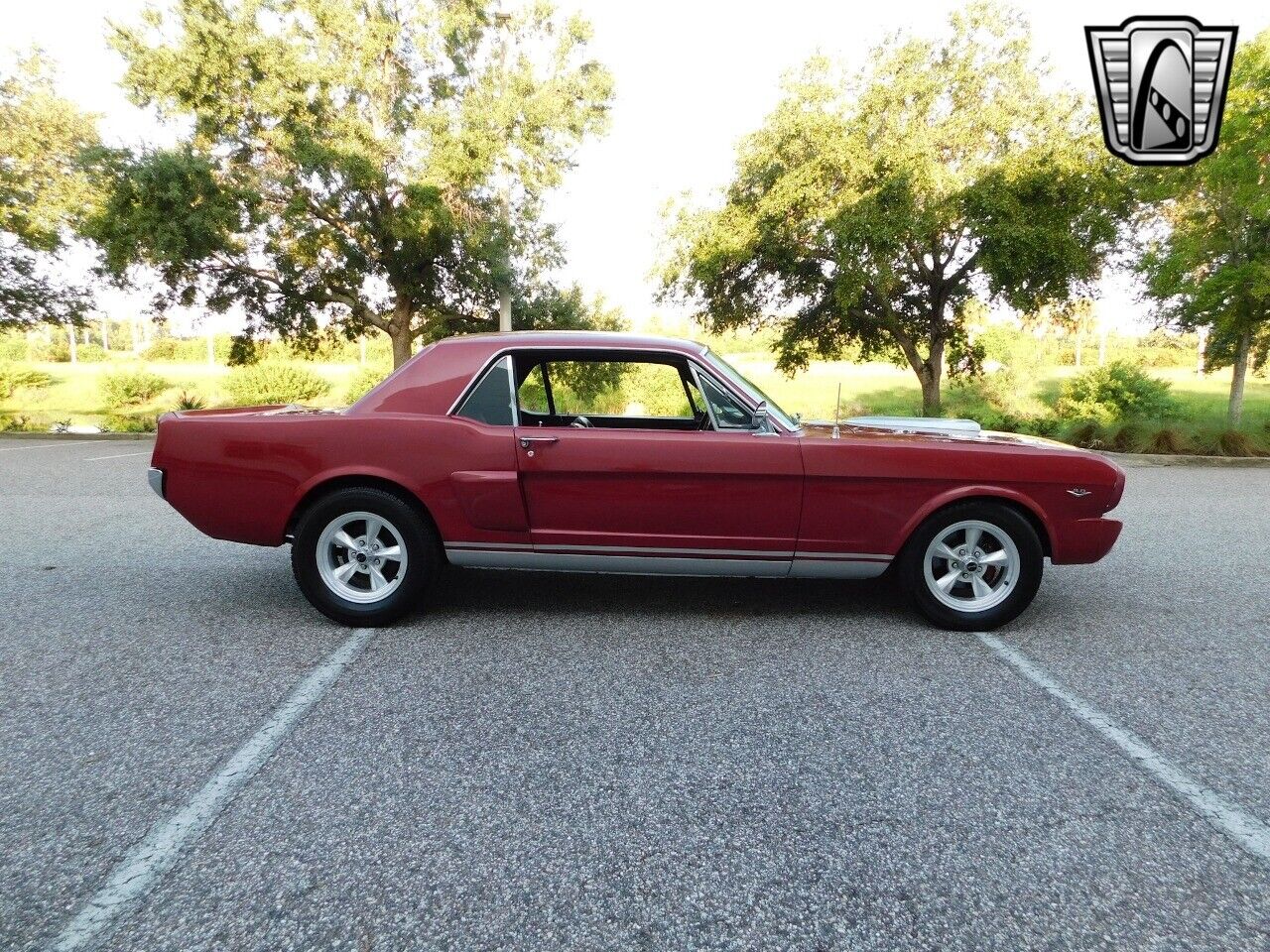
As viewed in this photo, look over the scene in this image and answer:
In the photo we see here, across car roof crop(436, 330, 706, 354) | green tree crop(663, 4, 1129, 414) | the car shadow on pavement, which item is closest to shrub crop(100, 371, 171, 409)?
green tree crop(663, 4, 1129, 414)

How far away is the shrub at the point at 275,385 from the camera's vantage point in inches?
993

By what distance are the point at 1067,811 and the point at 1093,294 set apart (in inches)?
666

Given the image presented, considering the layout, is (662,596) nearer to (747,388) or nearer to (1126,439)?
(747,388)

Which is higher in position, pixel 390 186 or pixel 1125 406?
pixel 390 186

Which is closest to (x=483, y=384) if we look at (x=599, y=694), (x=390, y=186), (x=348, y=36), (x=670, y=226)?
(x=599, y=694)

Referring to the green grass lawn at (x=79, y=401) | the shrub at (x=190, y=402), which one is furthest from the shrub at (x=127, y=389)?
the shrub at (x=190, y=402)

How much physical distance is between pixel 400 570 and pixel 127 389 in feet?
86.6

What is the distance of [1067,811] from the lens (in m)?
2.31

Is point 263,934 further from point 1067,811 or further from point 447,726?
point 1067,811

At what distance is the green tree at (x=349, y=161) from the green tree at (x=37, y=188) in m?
4.07

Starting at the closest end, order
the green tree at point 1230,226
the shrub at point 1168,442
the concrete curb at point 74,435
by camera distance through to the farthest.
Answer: the green tree at point 1230,226
the shrub at point 1168,442
the concrete curb at point 74,435

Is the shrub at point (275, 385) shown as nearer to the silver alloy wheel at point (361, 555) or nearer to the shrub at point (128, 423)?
the shrub at point (128, 423)

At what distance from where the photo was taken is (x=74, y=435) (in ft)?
55.0

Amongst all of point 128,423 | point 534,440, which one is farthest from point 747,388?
point 128,423
